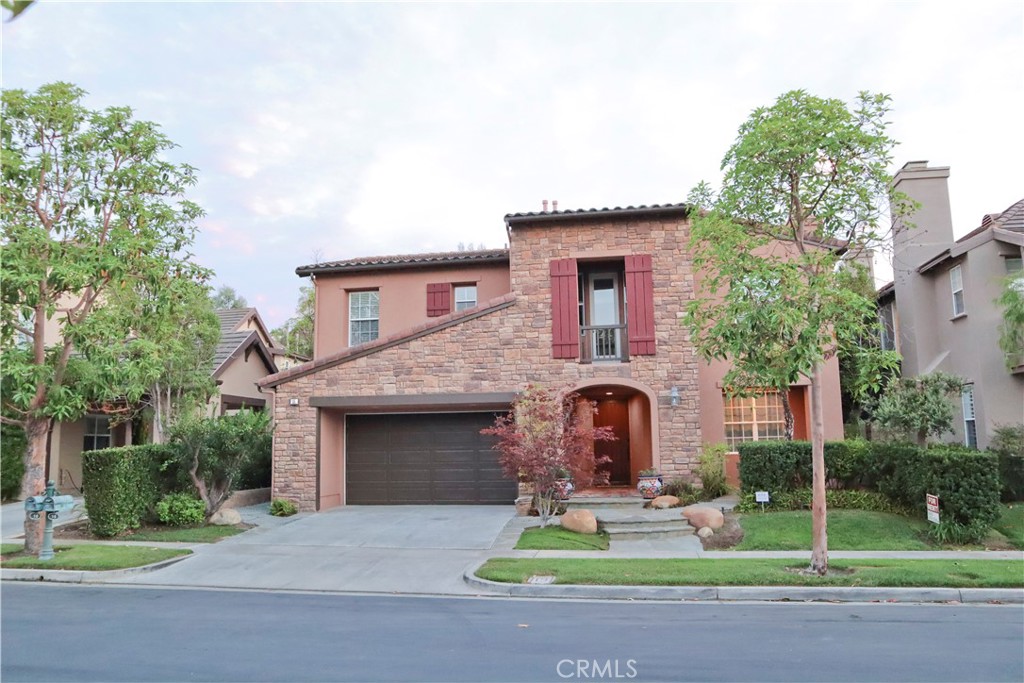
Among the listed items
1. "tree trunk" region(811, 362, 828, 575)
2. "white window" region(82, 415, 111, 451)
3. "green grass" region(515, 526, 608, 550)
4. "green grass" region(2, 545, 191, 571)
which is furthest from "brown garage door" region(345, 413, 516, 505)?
"white window" region(82, 415, 111, 451)

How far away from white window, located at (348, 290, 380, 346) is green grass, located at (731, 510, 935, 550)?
11.1 metres

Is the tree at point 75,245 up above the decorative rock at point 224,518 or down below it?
above

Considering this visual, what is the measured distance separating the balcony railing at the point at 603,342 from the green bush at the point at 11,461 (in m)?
14.5

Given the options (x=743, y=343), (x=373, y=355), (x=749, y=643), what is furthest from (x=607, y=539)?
A: (x=373, y=355)

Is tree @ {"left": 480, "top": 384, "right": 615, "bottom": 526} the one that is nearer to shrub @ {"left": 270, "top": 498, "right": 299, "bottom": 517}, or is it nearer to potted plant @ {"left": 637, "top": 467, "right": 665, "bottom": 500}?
potted plant @ {"left": 637, "top": 467, "right": 665, "bottom": 500}

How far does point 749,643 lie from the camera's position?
627 centimetres

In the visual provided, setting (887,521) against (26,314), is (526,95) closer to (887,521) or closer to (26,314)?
(26,314)

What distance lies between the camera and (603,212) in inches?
631

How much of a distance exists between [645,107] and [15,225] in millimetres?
11330

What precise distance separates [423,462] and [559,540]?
19.3 ft

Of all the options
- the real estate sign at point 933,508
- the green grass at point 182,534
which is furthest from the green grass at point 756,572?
the green grass at point 182,534

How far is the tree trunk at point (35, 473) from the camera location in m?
11.2

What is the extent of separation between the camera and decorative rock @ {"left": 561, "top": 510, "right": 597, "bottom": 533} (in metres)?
12.5

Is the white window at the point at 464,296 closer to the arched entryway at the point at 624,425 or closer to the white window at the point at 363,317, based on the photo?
the white window at the point at 363,317
